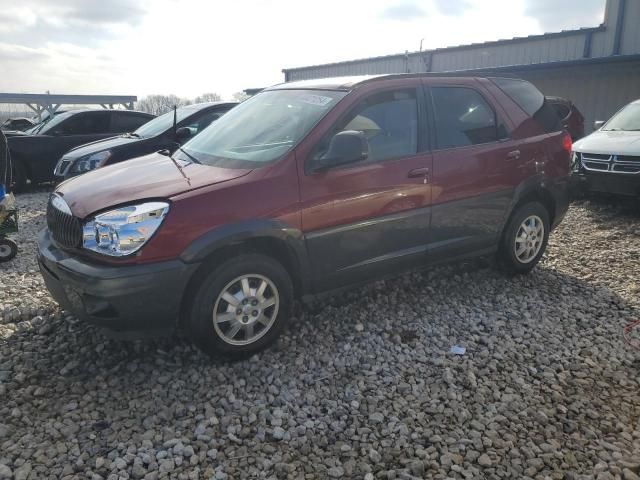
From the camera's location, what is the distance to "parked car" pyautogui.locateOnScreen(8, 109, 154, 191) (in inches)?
355

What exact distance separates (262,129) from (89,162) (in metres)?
4.41

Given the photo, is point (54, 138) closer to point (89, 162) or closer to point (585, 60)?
point (89, 162)

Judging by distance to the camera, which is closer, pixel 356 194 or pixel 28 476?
pixel 28 476

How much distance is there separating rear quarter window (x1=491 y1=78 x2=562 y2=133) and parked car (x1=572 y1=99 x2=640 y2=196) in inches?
86.9

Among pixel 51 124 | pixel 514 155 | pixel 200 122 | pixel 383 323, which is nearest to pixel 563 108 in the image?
pixel 514 155

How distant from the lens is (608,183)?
7.20m

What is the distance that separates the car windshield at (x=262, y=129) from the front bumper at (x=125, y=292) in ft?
3.18

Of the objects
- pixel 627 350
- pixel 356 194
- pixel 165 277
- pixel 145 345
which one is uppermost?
pixel 356 194

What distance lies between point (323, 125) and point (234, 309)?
1.43 m

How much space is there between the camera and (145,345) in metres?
3.49

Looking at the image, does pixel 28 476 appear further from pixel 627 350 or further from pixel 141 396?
pixel 627 350

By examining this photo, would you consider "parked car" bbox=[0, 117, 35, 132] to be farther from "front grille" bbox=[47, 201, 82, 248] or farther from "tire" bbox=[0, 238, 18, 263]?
"front grille" bbox=[47, 201, 82, 248]

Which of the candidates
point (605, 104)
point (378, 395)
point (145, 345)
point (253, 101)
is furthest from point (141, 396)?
point (605, 104)

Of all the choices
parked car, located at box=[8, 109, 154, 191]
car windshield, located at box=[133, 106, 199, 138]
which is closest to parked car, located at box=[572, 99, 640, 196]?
car windshield, located at box=[133, 106, 199, 138]
